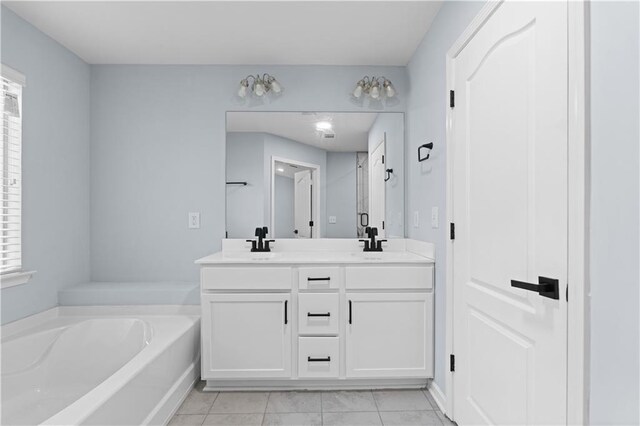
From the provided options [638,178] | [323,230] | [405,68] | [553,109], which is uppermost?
[405,68]

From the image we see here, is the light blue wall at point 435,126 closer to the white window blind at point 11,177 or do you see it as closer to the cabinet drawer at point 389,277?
the cabinet drawer at point 389,277

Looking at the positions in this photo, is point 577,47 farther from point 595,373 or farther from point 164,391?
point 164,391

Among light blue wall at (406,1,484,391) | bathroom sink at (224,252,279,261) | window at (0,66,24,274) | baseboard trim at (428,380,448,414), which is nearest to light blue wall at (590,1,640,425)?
light blue wall at (406,1,484,391)

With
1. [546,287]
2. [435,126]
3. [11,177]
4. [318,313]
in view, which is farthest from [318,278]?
[11,177]

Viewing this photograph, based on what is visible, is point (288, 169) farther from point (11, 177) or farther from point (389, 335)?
point (11, 177)

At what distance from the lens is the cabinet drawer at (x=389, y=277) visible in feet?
7.65

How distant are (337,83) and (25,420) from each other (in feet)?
9.29

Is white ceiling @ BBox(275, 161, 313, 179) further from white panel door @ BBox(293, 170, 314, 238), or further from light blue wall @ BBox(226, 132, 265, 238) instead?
light blue wall @ BBox(226, 132, 265, 238)

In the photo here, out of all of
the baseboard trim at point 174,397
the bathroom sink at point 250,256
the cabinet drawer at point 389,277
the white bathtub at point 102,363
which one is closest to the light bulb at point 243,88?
the bathroom sink at point 250,256

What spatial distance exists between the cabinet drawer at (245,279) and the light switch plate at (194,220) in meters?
0.71

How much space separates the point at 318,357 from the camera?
7.67 feet

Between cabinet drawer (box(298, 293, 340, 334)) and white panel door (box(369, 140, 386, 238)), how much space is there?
80cm

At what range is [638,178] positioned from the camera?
893 mm

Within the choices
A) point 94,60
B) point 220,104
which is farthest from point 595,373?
point 94,60
